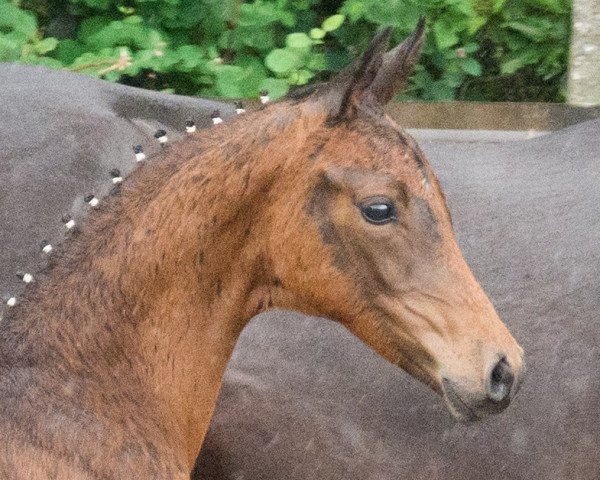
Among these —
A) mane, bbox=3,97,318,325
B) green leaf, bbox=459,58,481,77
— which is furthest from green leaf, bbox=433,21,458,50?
mane, bbox=3,97,318,325

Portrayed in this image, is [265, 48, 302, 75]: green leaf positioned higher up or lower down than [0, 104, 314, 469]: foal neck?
lower down

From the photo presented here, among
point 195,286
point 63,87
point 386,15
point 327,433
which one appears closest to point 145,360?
point 195,286

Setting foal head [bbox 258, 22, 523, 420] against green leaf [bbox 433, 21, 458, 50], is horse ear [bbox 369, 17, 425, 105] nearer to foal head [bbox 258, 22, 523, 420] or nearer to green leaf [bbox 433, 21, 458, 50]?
foal head [bbox 258, 22, 523, 420]

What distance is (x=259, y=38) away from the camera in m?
4.86

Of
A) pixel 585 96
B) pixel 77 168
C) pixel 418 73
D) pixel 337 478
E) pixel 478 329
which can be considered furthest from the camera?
pixel 418 73

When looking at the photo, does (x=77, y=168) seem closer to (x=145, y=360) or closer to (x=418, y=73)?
(x=145, y=360)

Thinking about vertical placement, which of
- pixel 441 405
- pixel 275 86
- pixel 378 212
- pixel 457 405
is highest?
pixel 378 212

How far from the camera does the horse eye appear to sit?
2.57 m

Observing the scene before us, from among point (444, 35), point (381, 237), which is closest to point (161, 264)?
point (381, 237)

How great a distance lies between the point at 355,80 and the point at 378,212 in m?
0.27

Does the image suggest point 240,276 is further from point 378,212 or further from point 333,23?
point 333,23

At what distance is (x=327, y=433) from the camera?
3520mm

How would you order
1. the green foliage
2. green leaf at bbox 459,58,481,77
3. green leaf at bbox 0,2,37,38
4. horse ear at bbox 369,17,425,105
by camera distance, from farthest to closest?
green leaf at bbox 459,58,481,77, the green foliage, green leaf at bbox 0,2,37,38, horse ear at bbox 369,17,425,105

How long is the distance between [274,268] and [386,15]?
2330mm
